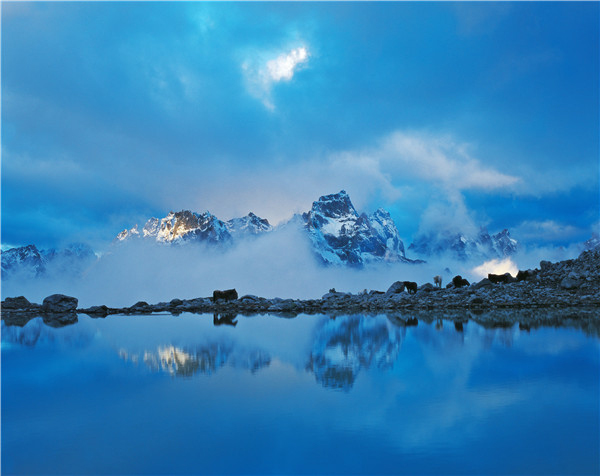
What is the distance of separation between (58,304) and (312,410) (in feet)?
162

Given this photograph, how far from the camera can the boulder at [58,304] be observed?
47.7 metres

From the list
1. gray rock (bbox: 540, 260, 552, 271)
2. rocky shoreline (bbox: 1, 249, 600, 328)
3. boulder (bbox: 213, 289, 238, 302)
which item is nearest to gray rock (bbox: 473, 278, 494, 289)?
rocky shoreline (bbox: 1, 249, 600, 328)

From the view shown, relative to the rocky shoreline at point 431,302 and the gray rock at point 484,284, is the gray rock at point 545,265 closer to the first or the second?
the rocky shoreline at point 431,302

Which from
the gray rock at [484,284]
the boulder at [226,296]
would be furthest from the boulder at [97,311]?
the gray rock at [484,284]

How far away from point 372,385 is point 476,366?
156 inches

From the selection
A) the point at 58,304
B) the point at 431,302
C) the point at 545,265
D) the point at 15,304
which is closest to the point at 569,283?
the point at 545,265

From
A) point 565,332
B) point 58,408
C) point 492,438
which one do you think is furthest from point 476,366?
point 58,408

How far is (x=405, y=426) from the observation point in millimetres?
7824

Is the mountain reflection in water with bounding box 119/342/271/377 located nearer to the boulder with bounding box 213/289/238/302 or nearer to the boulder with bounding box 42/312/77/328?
the boulder with bounding box 42/312/77/328

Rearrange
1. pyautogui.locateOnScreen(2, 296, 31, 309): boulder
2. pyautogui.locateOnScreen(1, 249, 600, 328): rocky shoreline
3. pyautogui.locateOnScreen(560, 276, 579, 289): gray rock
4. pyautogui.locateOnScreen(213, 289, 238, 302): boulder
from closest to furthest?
pyautogui.locateOnScreen(1, 249, 600, 328): rocky shoreline < pyautogui.locateOnScreen(560, 276, 579, 289): gray rock < pyautogui.locateOnScreen(2, 296, 31, 309): boulder < pyautogui.locateOnScreen(213, 289, 238, 302): boulder

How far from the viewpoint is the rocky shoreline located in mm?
35062

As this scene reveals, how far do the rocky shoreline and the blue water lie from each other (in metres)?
17.5

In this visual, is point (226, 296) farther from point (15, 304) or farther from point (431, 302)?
point (15, 304)

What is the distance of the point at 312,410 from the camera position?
8.80 m
